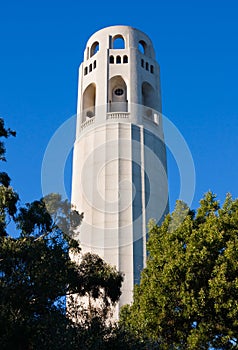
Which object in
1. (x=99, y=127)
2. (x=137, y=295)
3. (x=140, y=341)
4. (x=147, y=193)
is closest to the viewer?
(x=140, y=341)

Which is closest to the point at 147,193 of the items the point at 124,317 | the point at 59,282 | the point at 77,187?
the point at 77,187

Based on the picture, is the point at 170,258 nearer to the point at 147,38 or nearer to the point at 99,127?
the point at 99,127

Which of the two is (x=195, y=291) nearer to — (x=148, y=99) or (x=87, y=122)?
(x=87, y=122)

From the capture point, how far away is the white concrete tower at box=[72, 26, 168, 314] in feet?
98.8

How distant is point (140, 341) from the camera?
15.6 m

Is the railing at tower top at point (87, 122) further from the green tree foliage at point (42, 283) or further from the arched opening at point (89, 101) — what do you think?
the green tree foliage at point (42, 283)

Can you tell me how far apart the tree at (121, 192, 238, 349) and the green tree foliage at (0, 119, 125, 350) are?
172 centimetres

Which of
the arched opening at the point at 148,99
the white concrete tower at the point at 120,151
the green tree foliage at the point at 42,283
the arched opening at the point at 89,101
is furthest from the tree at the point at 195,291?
the arched opening at the point at 89,101

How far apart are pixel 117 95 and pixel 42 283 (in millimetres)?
24167

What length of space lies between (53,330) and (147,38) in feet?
101

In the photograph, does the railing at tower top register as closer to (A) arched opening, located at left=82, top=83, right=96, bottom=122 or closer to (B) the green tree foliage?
(A) arched opening, located at left=82, top=83, right=96, bottom=122

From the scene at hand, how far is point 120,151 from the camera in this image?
1282 inches

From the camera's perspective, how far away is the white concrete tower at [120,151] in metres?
30.1

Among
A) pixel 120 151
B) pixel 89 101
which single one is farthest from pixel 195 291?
pixel 89 101
